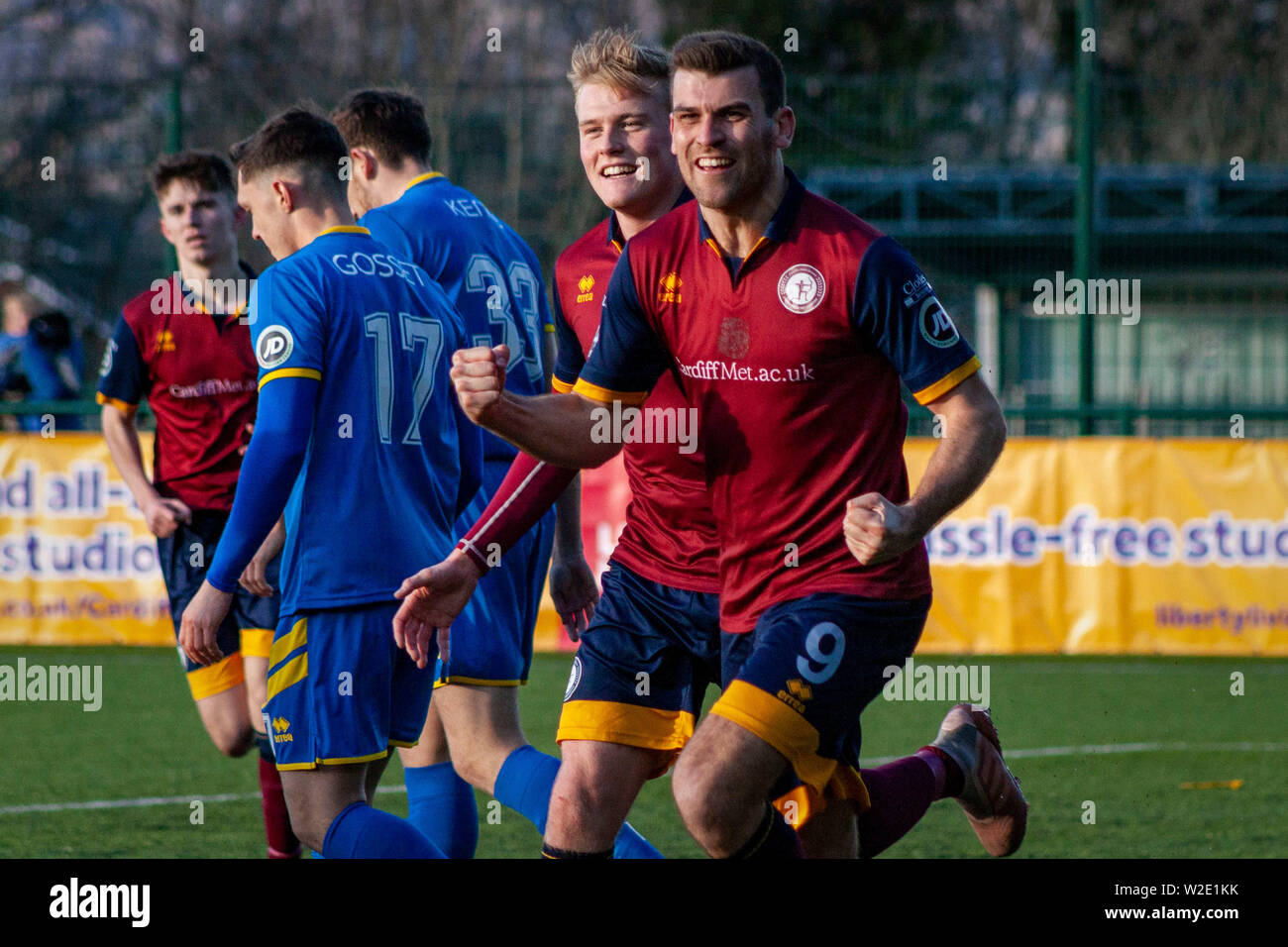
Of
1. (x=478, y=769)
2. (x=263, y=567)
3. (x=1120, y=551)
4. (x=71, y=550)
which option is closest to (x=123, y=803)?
(x=263, y=567)

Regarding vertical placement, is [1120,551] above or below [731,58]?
below

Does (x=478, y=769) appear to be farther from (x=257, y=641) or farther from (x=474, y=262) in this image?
(x=474, y=262)

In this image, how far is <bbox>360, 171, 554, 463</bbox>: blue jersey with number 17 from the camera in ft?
17.8

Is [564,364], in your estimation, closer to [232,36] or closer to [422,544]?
[422,544]

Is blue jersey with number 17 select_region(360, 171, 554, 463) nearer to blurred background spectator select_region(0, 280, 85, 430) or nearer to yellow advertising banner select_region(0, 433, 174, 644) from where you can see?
yellow advertising banner select_region(0, 433, 174, 644)

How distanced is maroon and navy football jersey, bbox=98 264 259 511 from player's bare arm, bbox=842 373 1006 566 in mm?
3319

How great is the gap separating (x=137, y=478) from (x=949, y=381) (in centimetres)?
372

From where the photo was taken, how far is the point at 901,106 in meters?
13.0

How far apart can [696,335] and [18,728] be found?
6.17 m

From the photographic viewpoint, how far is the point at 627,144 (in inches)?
195

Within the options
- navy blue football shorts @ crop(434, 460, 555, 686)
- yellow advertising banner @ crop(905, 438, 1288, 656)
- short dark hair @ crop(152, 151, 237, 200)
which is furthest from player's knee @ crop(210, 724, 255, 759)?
yellow advertising banner @ crop(905, 438, 1288, 656)

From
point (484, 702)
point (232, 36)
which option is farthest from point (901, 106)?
point (232, 36)

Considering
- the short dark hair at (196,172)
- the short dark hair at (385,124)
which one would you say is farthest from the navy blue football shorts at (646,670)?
the short dark hair at (196,172)

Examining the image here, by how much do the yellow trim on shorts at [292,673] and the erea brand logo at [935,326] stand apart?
1.70 meters
